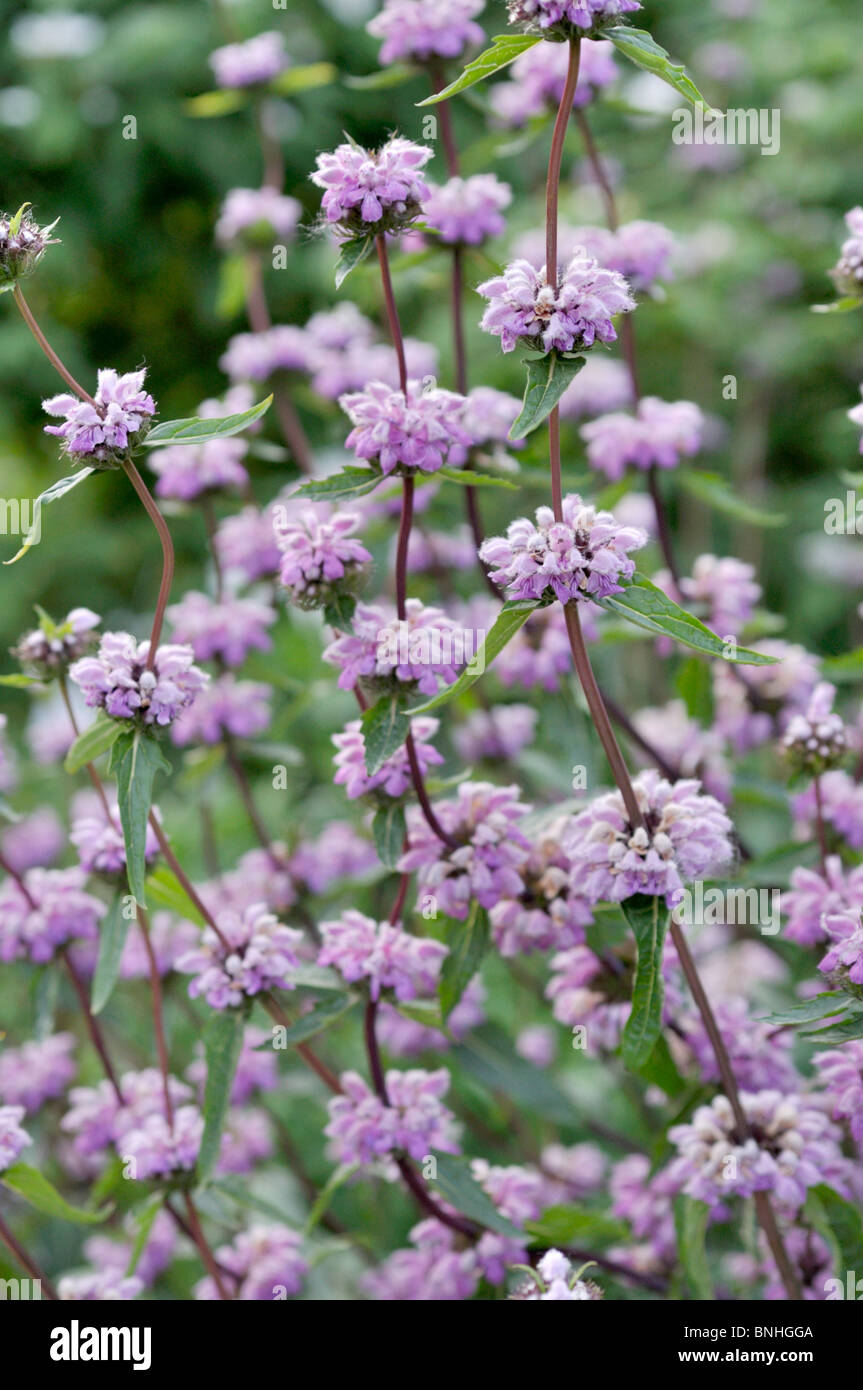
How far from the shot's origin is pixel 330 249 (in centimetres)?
373

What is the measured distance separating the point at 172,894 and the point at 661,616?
0.64 m

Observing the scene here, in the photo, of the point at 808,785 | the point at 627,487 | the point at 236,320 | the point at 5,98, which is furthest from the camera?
the point at 236,320

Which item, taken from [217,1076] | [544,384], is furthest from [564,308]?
[217,1076]

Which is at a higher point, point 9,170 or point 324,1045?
point 9,170

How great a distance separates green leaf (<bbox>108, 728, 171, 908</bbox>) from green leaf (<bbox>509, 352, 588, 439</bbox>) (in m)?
0.45

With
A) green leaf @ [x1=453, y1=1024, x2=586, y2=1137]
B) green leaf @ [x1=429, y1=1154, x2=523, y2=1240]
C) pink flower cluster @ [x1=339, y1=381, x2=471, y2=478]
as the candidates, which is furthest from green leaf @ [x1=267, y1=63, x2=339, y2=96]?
green leaf @ [x1=429, y1=1154, x2=523, y2=1240]

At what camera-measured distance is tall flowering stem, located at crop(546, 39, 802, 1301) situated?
3.55 feet

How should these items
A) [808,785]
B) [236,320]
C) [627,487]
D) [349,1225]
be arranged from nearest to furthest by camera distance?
[808,785] < [627,487] < [349,1225] < [236,320]

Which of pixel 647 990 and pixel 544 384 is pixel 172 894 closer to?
pixel 647 990

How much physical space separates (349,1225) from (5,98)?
10.7 feet

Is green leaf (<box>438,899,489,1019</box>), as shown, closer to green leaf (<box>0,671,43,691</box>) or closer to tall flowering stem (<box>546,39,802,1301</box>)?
tall flowering stem (<box>546,39,802,1301</box>)

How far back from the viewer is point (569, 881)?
134cm
